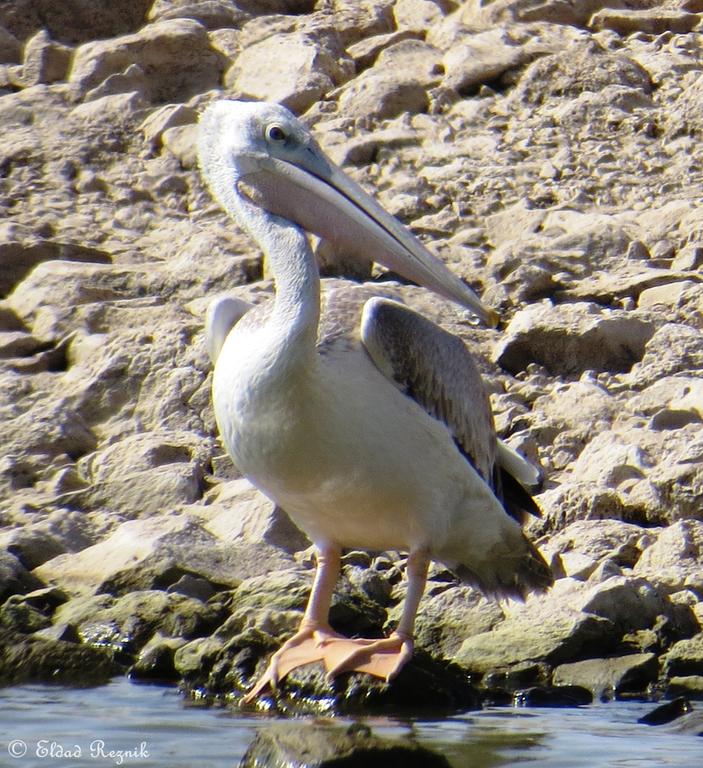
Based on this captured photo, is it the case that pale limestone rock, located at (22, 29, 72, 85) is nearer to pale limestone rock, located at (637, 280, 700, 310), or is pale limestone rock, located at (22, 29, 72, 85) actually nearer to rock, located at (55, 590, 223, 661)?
pale limestone rock, located at (637, 280, 700, 310)

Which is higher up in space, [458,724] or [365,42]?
[365,42]

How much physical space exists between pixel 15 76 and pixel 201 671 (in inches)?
284

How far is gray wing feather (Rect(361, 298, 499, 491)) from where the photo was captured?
5625 mm

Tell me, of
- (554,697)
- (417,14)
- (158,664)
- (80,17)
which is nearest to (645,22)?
(417,14)

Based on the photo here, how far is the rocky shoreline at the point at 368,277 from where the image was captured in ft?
19.3

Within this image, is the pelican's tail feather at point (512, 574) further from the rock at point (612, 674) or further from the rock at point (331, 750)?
the rock at point (331, 750)

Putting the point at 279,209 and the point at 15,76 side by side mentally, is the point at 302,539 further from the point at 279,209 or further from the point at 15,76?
the point at 15,76

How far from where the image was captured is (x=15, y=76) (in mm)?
11789

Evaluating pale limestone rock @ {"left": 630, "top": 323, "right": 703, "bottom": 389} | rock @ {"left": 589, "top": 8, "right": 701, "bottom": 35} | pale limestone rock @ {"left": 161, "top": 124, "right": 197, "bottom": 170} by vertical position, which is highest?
rock @ {"left": 589, "top": 8, "right": 701, "bottom": 35}

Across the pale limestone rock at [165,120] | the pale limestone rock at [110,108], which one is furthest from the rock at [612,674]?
the pale limestone rock at [110,108]

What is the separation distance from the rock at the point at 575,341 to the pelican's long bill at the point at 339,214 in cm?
238

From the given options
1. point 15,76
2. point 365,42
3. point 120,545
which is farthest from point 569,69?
point 120,545

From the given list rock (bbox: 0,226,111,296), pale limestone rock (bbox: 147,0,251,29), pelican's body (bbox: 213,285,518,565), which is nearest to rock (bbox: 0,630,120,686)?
pelican's body (bbox: 213,285,518,565)

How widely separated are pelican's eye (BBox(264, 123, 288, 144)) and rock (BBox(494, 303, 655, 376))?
8.67 ft
